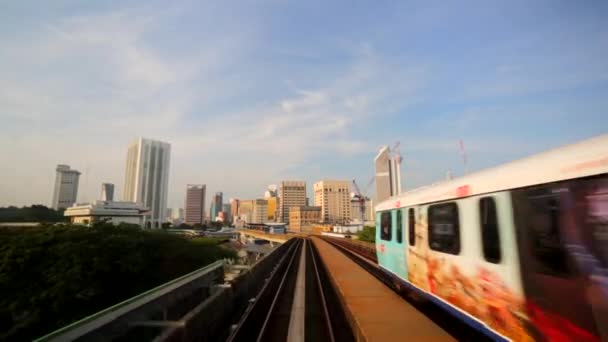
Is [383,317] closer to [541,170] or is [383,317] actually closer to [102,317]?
[541,170]

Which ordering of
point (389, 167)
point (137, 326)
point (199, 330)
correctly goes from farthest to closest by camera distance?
point (389, 167) < point (199, 330) < point (137, 326)

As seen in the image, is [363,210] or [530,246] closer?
[530,246]

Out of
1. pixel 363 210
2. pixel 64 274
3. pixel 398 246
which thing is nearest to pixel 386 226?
pixel 398 246

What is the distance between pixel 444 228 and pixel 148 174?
666ft

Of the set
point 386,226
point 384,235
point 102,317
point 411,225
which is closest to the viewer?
point 102,317

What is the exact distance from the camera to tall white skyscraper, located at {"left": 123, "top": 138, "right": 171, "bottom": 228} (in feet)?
594

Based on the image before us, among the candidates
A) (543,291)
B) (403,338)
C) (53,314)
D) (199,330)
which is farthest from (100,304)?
(543,291)

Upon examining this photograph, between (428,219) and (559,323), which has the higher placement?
(428,219)

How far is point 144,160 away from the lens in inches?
7175

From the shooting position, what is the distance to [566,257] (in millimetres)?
3625

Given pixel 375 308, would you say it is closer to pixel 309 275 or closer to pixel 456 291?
pixel 456 291

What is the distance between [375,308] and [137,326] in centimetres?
615

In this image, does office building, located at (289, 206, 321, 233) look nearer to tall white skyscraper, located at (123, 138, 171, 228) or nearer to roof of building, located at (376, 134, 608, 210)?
tall white skyscraper, located at (123, 138, 171, 228)

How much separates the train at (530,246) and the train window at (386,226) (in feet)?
12.1
